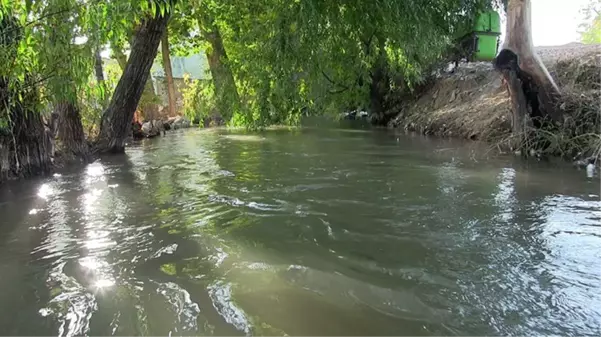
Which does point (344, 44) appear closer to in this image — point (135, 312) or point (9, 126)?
point (135, 312)

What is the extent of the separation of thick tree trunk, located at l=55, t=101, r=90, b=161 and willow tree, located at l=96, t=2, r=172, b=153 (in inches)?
27.4

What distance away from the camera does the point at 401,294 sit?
296cm

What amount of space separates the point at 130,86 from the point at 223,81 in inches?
83.0

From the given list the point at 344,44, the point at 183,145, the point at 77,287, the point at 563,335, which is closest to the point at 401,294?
the point at 563,335

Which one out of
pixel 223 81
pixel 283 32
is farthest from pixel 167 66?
pixel 283 32

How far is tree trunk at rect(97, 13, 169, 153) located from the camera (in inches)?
381

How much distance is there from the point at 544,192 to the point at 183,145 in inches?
400

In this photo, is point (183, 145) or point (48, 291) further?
point (183, 145)

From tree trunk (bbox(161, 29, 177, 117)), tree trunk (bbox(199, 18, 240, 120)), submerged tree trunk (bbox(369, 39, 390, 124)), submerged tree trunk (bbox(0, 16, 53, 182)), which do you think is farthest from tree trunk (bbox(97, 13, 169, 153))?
submerged tree trunk (bbox(369, 39, 390, 124))

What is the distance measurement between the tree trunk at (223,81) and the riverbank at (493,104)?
19.4 feet

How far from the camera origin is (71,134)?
1029cm

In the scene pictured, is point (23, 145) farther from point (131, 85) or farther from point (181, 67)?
point (181, 67)

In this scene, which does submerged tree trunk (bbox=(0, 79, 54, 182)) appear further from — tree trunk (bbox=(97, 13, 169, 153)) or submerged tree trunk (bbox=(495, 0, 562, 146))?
submerged tree trunk (bbox=(495, 0, 562, 146))

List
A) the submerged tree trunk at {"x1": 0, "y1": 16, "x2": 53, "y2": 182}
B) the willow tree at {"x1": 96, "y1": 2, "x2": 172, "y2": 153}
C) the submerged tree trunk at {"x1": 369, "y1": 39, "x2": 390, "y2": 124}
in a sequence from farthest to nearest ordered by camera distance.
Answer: the submerged tree trunk at {"x1": 369, "y1": 39, "x2": 390, "y2": 124}
the willow tree at {"x1": 96, "y1": 2, "x2": 172, "y2": 153}
the submerged tree trunk at {"x1": 0, "y1": 16, "x2": 53, "y2": 182}
